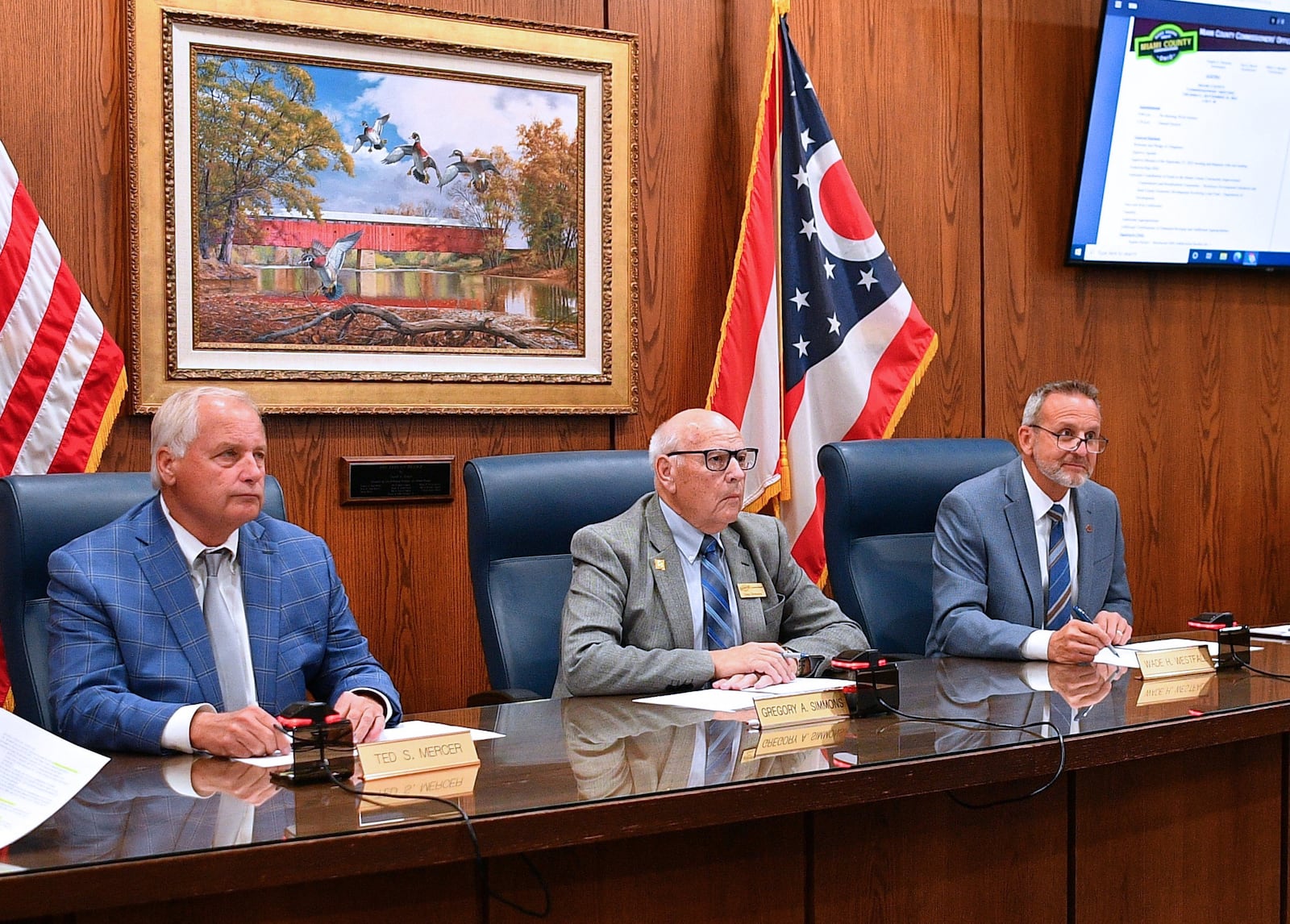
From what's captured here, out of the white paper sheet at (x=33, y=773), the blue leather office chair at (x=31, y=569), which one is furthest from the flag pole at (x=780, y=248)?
the white paper sheet at (x=33, y=773)

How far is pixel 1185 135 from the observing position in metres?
4.50

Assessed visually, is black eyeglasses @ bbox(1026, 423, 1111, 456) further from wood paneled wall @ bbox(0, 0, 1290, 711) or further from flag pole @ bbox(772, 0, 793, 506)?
wood paneled wall @ bbox(0, 0, 1290, 711)

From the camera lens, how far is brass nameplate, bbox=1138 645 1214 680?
2561mm

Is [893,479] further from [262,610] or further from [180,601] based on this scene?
[180,601]

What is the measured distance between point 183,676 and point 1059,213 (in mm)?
3351

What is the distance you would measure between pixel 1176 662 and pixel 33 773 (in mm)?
2012

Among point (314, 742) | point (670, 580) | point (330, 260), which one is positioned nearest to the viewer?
point (314, 742)

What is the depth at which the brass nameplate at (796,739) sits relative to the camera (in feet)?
6.32

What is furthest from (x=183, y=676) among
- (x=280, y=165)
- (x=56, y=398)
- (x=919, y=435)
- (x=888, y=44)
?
(x=888, y=44)

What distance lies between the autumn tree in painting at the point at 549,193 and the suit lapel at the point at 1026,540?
54.6 inches

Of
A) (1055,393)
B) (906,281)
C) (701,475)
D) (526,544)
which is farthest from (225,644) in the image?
(906,281)

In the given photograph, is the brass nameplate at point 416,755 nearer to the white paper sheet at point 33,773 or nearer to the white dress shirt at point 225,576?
the white paper sheet at point 33,773

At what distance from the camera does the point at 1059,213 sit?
4543 mm

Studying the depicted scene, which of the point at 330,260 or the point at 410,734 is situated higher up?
the point at 330,260
